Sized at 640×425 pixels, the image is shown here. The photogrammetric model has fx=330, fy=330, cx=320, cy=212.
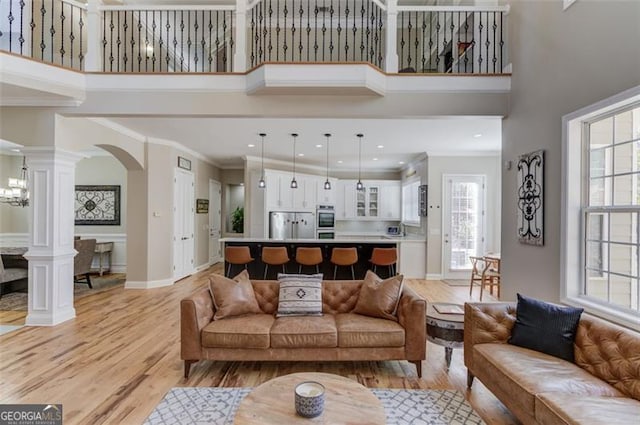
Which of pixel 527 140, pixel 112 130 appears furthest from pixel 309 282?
pixel 112 130

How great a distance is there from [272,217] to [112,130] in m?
3.73

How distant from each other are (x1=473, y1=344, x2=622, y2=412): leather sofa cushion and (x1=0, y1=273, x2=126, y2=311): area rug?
6212 mm

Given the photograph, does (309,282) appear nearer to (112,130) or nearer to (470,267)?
(112,130)

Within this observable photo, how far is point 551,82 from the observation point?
3211 mm

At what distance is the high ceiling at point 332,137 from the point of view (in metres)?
5.09

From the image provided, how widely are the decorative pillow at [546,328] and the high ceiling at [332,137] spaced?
2.63 meters

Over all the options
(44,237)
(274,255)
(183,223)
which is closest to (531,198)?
(274,255)

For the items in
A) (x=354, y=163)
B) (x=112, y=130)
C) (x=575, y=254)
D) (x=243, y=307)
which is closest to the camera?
(x=575, y=254)

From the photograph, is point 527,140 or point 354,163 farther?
point 354,163

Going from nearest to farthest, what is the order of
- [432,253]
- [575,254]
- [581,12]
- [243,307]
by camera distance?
[581,12] < [575,254] < [243,307] < [432,253]

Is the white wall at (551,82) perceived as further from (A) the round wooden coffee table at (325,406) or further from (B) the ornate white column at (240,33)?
(B) the ornate white column at (240,33)

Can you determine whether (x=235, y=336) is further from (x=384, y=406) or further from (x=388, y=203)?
(x=388, y=203)

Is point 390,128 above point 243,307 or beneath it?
above

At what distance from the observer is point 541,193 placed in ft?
11.1
